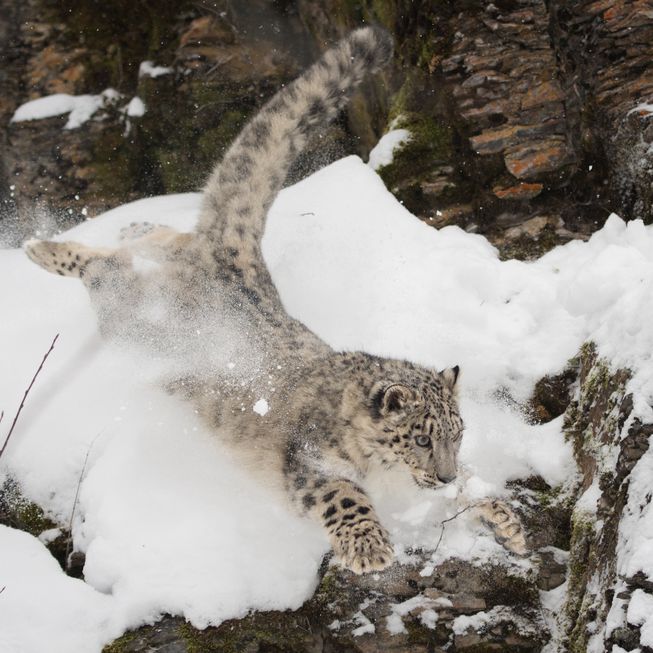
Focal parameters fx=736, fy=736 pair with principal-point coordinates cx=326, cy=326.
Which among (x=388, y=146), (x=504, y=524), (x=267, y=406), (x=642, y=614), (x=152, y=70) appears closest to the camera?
(x=642, y=614)

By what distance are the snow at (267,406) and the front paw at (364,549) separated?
0.20 metres

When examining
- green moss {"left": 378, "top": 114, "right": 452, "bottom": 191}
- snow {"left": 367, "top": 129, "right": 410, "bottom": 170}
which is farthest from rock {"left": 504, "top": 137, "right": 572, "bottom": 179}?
snow {"left": 367, "top": 129, "right": 410, "bottom": 170}

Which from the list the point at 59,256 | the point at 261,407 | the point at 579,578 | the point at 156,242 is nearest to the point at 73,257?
the point at 59,256

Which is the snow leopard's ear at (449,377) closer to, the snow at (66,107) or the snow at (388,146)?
the snow at (388,146)

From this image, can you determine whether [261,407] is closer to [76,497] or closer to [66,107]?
[76,497]

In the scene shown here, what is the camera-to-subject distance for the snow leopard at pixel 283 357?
4562 mm

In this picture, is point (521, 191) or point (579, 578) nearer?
point (579, 578)

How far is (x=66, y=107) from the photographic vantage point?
962cm

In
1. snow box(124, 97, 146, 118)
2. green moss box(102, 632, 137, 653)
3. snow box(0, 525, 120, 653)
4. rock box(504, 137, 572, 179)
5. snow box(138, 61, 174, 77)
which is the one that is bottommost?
green moss box(102, 632, 137, 653)

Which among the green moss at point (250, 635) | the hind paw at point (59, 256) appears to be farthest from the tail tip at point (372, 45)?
the green moss at point (250, 635)

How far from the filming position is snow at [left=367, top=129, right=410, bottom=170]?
→ 297 inches

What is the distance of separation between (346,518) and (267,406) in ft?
3.44

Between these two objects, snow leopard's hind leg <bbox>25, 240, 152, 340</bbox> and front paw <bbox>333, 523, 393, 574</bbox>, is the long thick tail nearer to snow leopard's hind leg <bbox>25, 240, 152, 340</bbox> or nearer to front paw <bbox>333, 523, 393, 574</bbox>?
snow leopard's hind leg <bbox>25, 240, 152, 340</bbox>

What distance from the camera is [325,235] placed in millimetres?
7004
